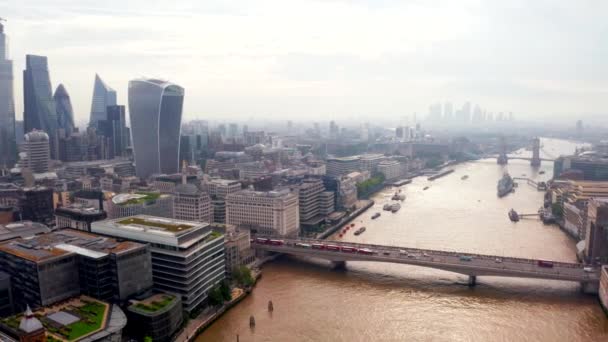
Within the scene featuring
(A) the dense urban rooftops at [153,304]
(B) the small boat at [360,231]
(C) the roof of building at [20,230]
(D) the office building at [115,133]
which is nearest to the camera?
(A) the dense urban rooftops at [153,304]

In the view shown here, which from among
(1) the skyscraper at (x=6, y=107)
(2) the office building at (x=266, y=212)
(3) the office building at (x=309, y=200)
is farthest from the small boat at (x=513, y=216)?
(1) the skyscraper at (x=6, y=107)

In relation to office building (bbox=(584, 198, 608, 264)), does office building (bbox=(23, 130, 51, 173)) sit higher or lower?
higher

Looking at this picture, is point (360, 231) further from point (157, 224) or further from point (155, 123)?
point (155, 123)

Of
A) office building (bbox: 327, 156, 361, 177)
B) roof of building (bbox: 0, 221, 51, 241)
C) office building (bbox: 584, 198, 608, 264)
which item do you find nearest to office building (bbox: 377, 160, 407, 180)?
office building (bbox: 327, 156, 361, 177)

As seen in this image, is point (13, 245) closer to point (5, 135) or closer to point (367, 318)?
point (367, 318)

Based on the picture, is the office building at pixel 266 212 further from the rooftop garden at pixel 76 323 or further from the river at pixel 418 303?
the rooftop garden at pixel 76 323

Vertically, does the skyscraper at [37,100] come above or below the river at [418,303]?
above

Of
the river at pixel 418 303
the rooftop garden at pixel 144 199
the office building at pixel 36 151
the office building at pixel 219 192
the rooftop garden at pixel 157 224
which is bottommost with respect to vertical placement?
the river at pixel 418 303

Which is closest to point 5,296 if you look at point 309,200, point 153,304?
point 153,304

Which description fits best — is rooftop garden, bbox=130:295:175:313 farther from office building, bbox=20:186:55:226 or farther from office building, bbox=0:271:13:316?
office building, bbox=20:186:55:226
